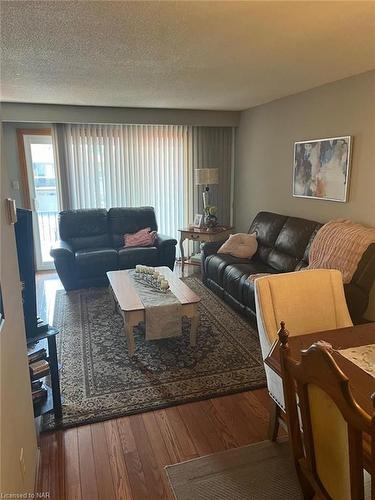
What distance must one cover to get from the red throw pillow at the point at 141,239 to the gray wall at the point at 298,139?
1.62 meters

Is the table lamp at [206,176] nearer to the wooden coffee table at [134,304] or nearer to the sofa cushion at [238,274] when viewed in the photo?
the sofa cushion at [238,274]

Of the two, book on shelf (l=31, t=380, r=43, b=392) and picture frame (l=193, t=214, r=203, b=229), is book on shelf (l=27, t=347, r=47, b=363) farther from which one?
picture frame (l=193, t=214, r=203, b=229)

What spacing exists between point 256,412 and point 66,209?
4242mm

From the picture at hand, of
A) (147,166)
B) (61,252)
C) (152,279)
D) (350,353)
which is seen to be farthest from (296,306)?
(147,166)

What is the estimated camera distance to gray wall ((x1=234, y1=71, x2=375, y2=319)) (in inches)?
127

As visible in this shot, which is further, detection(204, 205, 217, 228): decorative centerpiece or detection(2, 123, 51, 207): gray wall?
detection(204, 205, 217, 228): decorative centerpiece

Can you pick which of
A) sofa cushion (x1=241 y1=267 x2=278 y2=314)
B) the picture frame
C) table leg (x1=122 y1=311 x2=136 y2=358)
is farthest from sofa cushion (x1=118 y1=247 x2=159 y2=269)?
table leg (x1=122 y1=311 x2=136 y2=358)

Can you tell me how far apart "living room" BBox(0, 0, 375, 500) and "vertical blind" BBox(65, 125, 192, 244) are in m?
0.03

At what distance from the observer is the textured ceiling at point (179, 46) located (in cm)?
187

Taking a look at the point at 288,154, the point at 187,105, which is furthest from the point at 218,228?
the point at 187,105

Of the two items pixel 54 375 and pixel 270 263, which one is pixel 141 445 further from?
pixel 270 263

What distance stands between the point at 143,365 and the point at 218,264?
1695 mm

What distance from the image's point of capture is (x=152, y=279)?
3471 millimetres

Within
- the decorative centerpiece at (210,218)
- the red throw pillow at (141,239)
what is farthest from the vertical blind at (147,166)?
the red throw pillow at (141,239)
